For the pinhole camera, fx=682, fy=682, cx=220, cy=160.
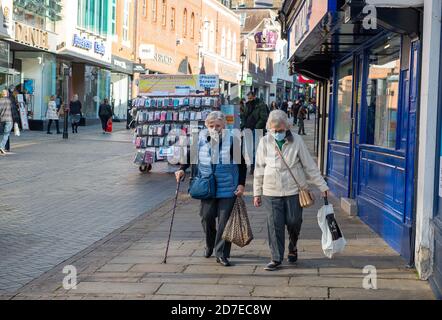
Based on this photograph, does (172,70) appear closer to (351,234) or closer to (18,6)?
(18,6)

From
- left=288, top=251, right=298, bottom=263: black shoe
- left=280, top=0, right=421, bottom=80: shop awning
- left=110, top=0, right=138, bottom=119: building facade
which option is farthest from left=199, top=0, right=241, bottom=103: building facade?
left=288, top=251, right=298, bottom=263: black shoe

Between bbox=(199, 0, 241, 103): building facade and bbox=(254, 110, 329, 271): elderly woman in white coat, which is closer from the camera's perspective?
bbox=(254, 110, 329, 271): elderly woman in white coat

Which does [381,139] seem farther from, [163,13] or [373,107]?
[163,13]

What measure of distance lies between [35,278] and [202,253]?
1.91 metres

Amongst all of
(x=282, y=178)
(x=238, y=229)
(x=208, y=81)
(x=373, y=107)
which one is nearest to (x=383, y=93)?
(x=373, y=107)

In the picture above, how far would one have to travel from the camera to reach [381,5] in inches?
267

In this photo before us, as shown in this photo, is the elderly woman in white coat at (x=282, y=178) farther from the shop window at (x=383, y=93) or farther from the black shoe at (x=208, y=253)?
the shop window at (x=383, y=93)

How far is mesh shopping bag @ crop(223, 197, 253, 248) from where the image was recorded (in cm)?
698

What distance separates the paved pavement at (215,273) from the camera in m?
5.88

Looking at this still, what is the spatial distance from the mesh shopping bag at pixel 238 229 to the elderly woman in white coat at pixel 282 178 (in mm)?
A: 242

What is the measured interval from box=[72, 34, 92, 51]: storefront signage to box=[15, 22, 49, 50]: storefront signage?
235 cm

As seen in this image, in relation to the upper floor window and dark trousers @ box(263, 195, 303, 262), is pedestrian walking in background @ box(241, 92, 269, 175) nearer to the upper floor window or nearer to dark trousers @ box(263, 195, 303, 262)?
dark trousers @ box(263, 195, 303, 262)

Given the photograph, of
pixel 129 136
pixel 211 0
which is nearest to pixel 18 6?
pixel 129 136

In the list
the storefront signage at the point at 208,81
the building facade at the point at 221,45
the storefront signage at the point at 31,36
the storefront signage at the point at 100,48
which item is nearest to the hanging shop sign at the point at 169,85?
the storefront signage at the point at 208,81
